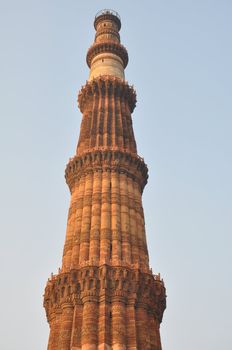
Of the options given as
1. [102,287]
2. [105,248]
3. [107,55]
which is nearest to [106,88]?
[107,55]

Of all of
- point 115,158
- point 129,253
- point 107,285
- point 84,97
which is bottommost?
point 107,285

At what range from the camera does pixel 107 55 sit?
52.0 meters

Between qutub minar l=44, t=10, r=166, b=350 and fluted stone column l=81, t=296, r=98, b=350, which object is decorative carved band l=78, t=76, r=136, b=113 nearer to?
qutub minar l=44, t=10, r=166, b=350

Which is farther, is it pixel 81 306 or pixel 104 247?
pixel 104 247

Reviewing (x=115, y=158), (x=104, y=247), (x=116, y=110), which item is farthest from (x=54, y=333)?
(x=116, y=110)

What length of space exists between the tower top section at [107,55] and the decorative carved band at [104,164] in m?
12.2

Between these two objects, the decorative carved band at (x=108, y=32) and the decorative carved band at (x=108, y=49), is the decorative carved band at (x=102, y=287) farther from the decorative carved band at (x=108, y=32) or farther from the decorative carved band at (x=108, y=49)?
the decorative carved band at (x=108, y=32)

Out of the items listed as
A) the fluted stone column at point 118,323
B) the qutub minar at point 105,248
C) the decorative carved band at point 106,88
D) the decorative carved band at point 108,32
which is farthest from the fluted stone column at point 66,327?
the decorative carved band at point 108,32

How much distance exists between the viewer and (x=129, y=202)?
37.8 meters

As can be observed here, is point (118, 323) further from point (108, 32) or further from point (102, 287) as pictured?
point (108, 32)

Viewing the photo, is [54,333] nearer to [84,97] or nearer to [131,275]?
[131,275]

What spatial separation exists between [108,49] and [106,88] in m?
7.07

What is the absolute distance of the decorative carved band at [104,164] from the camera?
130 ft

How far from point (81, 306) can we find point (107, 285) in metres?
2.03
